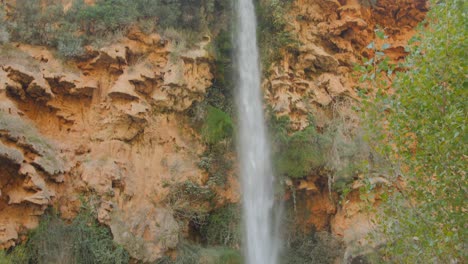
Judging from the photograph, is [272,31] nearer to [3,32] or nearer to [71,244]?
[3,32]

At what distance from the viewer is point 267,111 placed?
14398 mm

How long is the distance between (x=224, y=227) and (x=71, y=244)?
15.2ft

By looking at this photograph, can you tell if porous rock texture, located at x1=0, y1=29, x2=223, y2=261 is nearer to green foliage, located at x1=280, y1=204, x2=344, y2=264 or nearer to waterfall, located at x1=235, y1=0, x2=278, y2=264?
waterfall, located at x1=235, y1=0, x2=278, y2=264

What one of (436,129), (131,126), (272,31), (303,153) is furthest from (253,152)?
(436,129)

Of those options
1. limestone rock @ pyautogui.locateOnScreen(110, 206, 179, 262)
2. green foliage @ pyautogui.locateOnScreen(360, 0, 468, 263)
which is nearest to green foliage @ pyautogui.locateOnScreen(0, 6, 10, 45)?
limestone rock @ pyautogui.locateOnScreen(110, 206, 179, 262)

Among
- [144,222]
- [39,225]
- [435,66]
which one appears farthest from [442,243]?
[39,225]

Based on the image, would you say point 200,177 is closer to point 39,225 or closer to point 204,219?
point 204,219

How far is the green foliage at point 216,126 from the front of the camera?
1295 centimetres

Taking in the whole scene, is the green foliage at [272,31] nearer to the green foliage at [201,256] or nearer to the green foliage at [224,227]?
the green foliage at [224,227]

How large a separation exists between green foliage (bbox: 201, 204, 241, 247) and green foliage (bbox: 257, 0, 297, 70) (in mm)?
6081

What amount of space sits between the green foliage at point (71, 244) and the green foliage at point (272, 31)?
8.97m

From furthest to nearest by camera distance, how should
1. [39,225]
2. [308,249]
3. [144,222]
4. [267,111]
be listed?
[267,111], [308,249], [144,222], [39,225]

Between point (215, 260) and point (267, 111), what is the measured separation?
239 inches

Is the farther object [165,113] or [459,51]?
[165,113]
